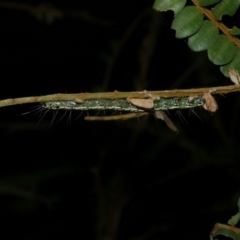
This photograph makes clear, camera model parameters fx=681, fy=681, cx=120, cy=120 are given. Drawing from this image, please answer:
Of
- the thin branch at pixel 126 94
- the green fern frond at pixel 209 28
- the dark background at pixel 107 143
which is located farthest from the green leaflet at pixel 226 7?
the dark background at pixel 107 143

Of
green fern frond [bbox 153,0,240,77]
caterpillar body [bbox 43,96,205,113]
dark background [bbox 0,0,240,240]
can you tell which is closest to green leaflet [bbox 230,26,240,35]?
green fern frond [bbox 153,0,240,77]

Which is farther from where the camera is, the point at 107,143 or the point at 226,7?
the point at 107,143

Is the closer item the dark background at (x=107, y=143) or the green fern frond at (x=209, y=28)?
the green fern frond at (x=209, y=28)

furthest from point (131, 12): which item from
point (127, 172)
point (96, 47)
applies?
point (127, 172)

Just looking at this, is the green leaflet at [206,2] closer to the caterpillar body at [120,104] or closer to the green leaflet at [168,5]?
the green leaflet at [168,5]

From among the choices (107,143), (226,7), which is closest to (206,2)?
(226,7)

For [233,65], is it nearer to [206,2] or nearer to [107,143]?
[206,2]

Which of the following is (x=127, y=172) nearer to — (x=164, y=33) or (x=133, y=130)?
(x=133, y=130)
